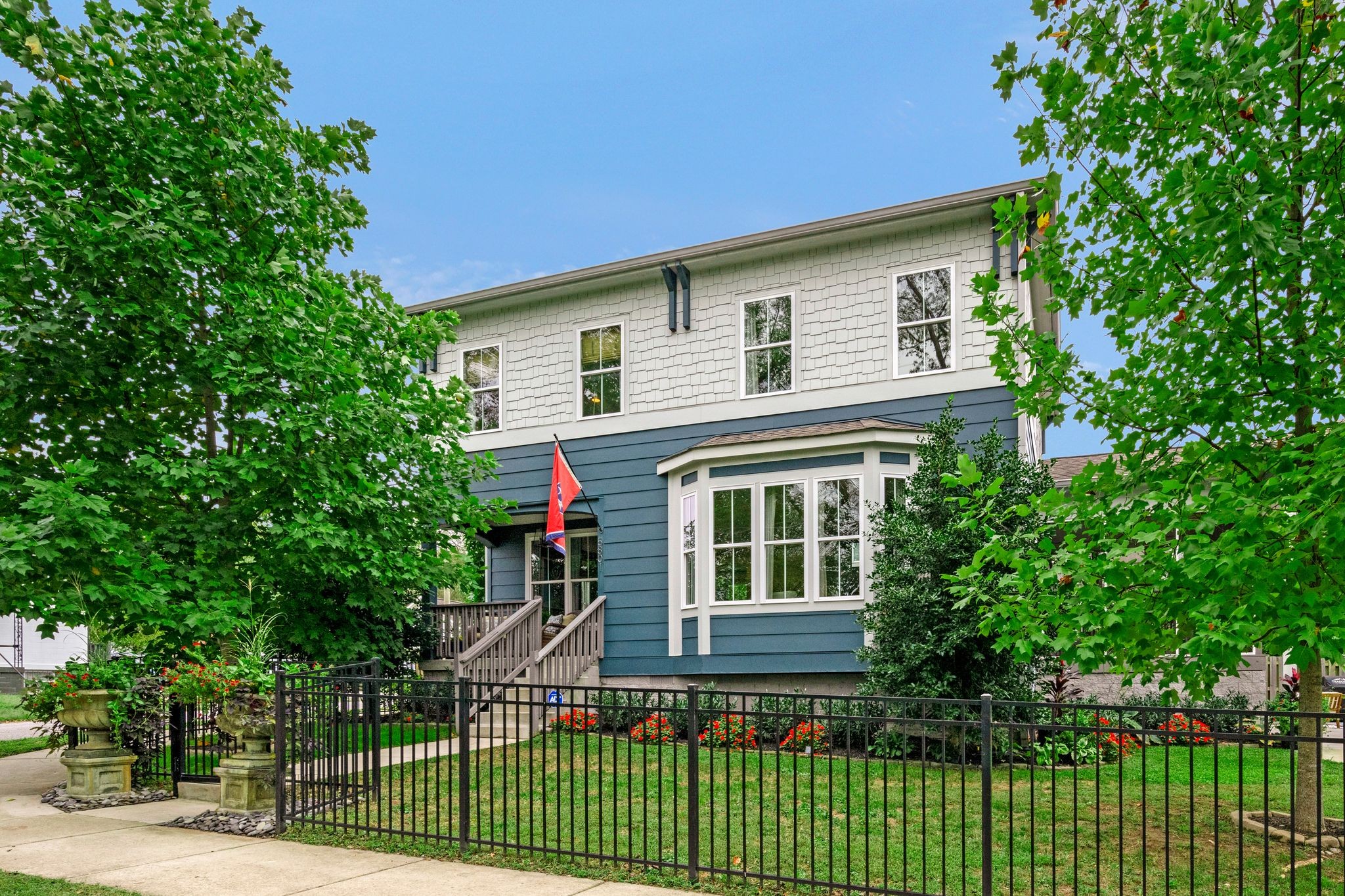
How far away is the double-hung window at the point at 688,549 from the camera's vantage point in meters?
15.9

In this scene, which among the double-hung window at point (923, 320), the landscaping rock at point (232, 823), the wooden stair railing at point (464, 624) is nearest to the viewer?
the landscaping rock at point (232, 823)

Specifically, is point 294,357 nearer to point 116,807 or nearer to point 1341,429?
point 116,807

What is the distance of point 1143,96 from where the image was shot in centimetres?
746

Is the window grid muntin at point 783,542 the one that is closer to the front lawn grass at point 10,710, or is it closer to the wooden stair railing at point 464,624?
the wooden stair railing at point 464,624

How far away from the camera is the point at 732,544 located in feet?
50.2

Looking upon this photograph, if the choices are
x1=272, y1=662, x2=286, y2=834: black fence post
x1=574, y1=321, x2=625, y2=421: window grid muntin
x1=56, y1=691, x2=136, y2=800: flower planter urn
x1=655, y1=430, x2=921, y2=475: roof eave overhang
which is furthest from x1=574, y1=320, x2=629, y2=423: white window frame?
x1=272, y1=662, x2=286, y2=834: black fence post

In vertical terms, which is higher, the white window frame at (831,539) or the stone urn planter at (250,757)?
the white window frame at (831,539)

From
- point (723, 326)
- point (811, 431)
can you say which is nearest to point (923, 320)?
point (811, 431)

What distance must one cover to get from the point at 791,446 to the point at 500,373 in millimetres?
6549

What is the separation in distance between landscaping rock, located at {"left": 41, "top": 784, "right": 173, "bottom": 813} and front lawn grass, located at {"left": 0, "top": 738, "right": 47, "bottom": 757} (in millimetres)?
4717

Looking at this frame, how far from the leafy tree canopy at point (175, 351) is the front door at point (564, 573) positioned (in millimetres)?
6139

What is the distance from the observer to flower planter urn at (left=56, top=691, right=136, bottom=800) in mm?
10422

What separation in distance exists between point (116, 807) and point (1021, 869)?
8799mm

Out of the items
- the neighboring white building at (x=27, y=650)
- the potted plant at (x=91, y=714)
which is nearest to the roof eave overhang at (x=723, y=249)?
the potted plant at (x=91, y=714)
